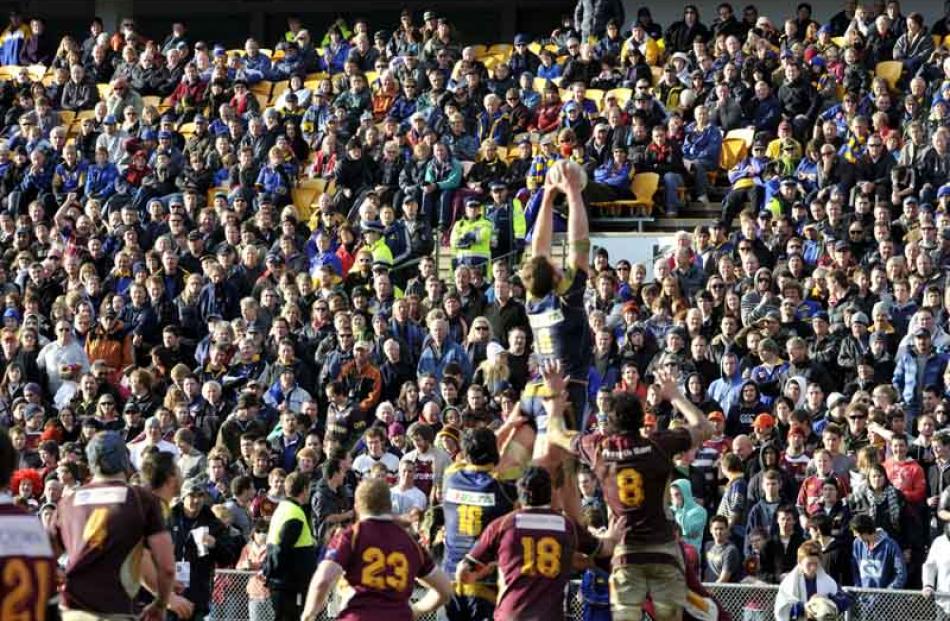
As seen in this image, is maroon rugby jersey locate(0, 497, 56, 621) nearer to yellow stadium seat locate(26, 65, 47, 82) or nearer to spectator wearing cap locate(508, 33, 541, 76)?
spectator wearing cap locate(508, 33, 541, 76)

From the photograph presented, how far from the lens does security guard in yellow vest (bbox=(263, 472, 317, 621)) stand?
13961mm

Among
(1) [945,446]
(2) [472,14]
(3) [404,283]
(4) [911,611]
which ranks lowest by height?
(4) [911,611]

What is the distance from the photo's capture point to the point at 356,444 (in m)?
19.0

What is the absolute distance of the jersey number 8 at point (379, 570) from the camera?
11.2m

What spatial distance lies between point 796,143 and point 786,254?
2446mm

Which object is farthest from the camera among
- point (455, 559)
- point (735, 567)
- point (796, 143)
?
point (796, 143)

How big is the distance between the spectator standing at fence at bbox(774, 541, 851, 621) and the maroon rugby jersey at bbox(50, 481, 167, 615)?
20.4ft

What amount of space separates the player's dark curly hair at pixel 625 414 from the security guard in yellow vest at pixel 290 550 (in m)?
3.01

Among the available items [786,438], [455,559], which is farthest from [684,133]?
[455,559]

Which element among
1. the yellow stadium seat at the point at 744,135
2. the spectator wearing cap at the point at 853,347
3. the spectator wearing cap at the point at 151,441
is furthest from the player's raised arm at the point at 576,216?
the yellow stadium seat at the point at 744,135

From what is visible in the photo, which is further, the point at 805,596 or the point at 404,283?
the point at 404,283

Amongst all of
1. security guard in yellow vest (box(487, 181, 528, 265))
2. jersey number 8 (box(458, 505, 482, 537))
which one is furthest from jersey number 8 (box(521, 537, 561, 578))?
security guard in yellow vest (box(487, 181, 528, 265))

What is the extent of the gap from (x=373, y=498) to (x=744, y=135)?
13.2 metres

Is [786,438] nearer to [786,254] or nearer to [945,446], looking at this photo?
[945,446]
